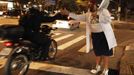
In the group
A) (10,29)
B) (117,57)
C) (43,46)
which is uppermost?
(10,29)

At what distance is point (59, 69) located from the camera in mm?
8789

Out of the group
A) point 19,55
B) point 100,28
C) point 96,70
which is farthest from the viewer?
point 96,70

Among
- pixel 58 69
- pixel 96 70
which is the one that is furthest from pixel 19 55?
pixel 96 70

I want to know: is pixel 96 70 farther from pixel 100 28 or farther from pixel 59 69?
pixel 100 28

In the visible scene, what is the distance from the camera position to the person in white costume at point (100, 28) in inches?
295

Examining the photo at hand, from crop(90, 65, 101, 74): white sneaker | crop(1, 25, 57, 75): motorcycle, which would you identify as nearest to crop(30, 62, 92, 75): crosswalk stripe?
crop(90, 65, 101, 74): white sneaker

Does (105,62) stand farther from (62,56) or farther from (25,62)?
(62,56)

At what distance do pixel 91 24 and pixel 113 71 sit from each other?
5.54 feet

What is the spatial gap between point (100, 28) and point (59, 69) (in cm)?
182

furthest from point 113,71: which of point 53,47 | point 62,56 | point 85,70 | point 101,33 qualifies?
point 62,56

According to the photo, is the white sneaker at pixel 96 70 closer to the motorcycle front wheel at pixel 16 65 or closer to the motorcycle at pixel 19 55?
the motorcycle at pixel 19 55

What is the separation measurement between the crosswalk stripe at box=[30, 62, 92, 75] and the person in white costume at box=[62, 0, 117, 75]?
81cm

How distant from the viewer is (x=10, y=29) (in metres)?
6.92

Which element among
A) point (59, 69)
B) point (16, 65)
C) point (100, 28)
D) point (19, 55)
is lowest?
point (59, 69)
